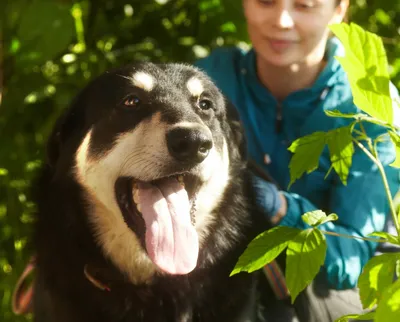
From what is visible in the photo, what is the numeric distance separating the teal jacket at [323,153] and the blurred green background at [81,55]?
11.3 inches

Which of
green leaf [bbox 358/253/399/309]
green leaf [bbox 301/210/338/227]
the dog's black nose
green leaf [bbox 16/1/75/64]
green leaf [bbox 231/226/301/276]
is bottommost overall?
green leaf [bbox 358/253/399/309]

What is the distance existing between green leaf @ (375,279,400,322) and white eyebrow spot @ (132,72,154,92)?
3.20 ft

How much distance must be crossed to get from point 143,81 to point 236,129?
38cm

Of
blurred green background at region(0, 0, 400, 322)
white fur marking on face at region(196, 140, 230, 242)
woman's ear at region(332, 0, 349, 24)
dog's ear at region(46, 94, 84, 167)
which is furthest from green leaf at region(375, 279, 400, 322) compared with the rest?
blurred green background at region(0, 0, 400, 322)

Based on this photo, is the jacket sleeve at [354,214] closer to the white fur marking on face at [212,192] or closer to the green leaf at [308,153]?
the white fur marking on face at [212,192]

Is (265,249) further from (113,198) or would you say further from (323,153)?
(323,153)

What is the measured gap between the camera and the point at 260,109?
2.17 m

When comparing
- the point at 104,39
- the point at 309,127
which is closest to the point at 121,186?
the point at 309,127

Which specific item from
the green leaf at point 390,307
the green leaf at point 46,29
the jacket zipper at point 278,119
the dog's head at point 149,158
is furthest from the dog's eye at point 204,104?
the green leaf at point 390,307

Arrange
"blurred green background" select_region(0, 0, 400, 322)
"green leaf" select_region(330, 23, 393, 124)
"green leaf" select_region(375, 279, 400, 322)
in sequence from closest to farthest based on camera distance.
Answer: "green leaf" select_region(375, 279, 400, 322)
"green leaf" select_region(330, 23, 393, 124)
"blurred green background" select_region(0, 0, 400, 322)

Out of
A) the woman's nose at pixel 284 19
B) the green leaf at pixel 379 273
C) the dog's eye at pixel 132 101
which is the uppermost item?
the woman's nose at pixel 284 19

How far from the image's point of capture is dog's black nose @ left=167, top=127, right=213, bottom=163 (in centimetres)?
141

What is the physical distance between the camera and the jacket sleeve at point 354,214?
174 centimetres

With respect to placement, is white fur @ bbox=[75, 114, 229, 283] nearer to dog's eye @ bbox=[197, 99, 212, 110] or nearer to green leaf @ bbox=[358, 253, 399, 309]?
dog's eye @ bbox=[197, 99, 212, 110]
